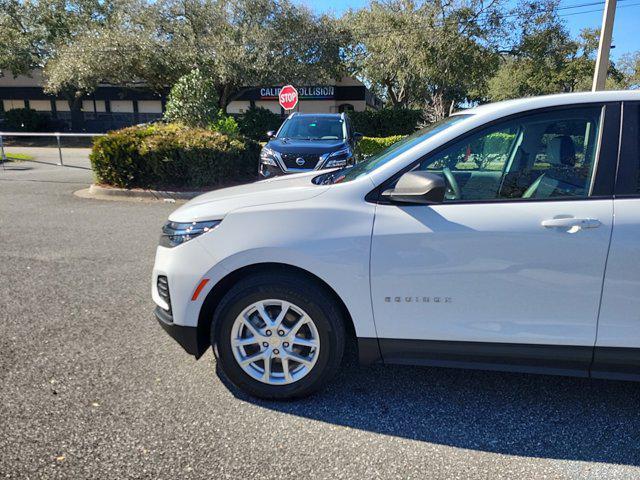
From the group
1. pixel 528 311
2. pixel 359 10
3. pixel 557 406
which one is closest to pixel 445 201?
pixel 528 311

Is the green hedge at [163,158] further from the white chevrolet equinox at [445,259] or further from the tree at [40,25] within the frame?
the tree at [40,25]

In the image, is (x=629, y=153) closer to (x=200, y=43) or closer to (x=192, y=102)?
(x=192, y=102)

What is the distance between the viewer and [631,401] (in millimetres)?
2998

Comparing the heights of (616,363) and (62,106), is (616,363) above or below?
below

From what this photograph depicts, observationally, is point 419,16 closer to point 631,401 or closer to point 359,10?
point 359,10

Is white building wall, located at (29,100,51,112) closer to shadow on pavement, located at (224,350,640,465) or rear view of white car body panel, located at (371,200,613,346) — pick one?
shadow on pavement, located at (224,350,640,465)

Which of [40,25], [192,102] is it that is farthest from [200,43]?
[192,102]

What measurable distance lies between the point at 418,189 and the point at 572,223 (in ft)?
2.65

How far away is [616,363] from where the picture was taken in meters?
2.61

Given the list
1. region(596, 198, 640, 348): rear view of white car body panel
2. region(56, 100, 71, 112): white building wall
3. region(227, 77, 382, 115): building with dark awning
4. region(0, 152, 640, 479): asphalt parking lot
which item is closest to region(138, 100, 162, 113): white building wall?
region(227, 77, 382, 115): building with dark awning

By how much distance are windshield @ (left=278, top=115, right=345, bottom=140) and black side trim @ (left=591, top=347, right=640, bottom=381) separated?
767 centimetres

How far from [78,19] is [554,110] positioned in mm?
31712

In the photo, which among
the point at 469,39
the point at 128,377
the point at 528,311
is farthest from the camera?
the point at 469,39

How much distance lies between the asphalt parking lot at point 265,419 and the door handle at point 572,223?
3.81ft
